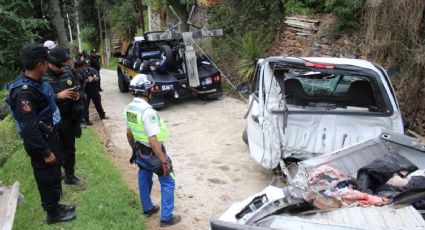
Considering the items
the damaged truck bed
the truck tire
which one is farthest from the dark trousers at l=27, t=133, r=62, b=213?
the truck tire

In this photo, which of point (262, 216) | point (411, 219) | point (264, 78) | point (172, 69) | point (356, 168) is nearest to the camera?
point (411, 219)

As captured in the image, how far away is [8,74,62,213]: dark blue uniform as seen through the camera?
13.8 feet

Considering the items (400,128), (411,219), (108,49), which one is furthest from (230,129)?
(108,49)

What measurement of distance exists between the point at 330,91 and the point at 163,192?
3217mm

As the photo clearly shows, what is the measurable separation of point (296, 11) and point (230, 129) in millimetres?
4887

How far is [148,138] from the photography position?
4.71m

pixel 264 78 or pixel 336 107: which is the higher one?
pixel 264 78

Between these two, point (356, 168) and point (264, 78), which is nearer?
point (356, 168)

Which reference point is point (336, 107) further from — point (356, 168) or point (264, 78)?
point (356, 168)

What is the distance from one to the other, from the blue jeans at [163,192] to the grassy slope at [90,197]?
205 millimetres

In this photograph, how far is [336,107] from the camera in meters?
6.14

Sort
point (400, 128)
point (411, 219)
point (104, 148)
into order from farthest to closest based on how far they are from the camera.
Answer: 1. point (104, 148)
2. point (400, 128)
3. point (411, 219)

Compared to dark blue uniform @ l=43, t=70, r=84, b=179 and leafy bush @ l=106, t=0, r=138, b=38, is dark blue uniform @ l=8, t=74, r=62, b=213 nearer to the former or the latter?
dark blue uniform @ l=43, t=70, r=84, b=179

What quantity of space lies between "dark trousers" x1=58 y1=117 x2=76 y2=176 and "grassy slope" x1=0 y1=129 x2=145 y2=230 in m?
0.34
